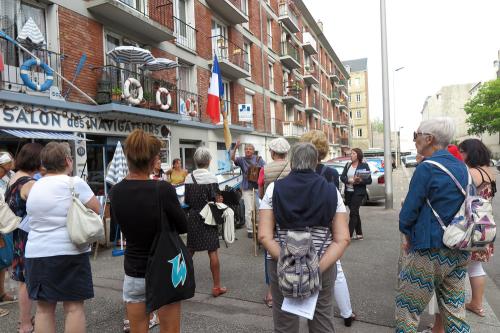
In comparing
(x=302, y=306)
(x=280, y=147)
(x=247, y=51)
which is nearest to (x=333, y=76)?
(x=247, y=51)

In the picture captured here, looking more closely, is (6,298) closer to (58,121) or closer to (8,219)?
(8,219)

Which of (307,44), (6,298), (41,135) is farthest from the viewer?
(307,44)

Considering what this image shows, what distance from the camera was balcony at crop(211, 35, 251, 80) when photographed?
1678 cm

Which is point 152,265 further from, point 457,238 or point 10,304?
point 10,304

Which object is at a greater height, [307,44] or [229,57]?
[307,44]

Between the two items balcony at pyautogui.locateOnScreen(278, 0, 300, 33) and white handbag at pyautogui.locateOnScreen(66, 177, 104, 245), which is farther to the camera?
balcony at pyautogui.locateOnScreen(278, 0, 300, 33)

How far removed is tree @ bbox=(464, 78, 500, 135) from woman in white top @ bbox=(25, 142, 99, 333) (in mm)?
58844

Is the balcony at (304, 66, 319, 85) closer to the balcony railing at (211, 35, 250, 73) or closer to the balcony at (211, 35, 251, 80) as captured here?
the balcony railing at (211, 35, 250, 73)

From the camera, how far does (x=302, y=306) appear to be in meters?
2.24

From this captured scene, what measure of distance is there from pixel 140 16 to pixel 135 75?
5.80 feet

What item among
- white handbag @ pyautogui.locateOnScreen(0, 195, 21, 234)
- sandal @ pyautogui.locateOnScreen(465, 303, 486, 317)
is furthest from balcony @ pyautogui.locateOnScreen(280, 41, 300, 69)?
white handbag @ pyautogui.locateOnScreen(0, 195, 21, 234)

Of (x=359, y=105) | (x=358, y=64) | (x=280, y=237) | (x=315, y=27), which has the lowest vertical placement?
(x=280, y=237)

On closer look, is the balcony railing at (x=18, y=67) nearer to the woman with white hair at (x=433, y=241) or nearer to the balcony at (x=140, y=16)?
the balcony at (x=140, y=16)

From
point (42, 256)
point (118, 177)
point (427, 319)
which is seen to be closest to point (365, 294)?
point (427, 319)
